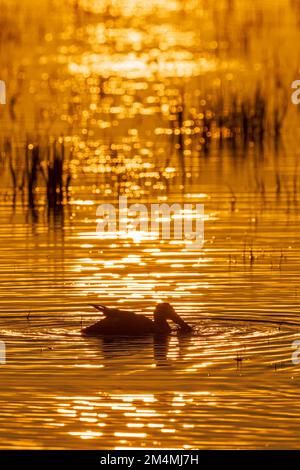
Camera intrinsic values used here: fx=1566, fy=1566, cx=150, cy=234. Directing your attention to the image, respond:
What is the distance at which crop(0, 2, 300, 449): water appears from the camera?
35.1ft

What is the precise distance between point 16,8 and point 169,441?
30.0 meters

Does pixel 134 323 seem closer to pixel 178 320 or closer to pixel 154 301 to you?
pixel 178 320

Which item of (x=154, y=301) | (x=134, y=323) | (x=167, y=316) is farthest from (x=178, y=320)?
(x=154, y=301)

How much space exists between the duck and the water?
11 cm

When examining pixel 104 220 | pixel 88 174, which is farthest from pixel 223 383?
pixel 88 174

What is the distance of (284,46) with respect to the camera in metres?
33.9

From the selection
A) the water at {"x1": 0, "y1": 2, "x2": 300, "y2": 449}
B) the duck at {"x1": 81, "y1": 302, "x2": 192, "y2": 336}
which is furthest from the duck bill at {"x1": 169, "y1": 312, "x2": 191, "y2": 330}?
the water at {"x1": 0, "y1": 2, "x2": 300, "y2": 449}

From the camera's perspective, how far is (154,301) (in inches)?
579

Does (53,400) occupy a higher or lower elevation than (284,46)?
lower

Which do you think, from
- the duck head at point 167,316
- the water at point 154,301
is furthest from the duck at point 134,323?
the water at point 154,301

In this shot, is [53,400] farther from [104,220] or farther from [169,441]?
[104,220]

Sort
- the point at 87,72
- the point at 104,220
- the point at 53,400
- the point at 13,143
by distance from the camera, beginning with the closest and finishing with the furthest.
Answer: the point at 53,400 → the point at 104,220 → the point at 13,143 → the point at 87,72

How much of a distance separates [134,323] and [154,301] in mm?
1453

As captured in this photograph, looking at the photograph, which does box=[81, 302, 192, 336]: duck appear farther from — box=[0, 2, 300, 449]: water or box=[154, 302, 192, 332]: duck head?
box=[0, 2, 300, 449]: water
